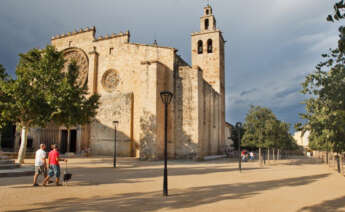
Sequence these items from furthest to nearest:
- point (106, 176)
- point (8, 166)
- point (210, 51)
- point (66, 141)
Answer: point (210, 51) < point (66, 141) < point (8, 166) < point (106, 176)

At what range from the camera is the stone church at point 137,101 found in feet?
72.8

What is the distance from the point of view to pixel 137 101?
79.5ft

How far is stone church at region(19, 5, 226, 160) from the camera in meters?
22.2

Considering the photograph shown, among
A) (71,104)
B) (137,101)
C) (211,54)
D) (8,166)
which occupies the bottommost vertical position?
(8,166)

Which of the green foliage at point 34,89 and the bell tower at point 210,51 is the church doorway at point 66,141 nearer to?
the green foliage at point 34,89

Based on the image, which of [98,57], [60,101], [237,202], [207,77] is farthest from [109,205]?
[207,77]

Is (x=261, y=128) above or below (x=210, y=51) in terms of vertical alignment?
below

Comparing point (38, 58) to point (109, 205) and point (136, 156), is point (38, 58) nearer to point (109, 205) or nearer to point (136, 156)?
point (136, 156)

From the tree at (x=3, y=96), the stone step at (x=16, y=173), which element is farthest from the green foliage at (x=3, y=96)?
the stone step at (x=16, y=173)

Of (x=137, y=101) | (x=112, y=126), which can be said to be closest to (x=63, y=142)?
(x=112, y=126)

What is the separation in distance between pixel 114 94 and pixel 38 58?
31.9 ft

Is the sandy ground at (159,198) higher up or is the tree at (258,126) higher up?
the tree at (258,126)

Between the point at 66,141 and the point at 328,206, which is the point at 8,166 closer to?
the point at 328,206

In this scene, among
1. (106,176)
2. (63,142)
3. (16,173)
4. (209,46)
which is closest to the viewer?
(16,173)
